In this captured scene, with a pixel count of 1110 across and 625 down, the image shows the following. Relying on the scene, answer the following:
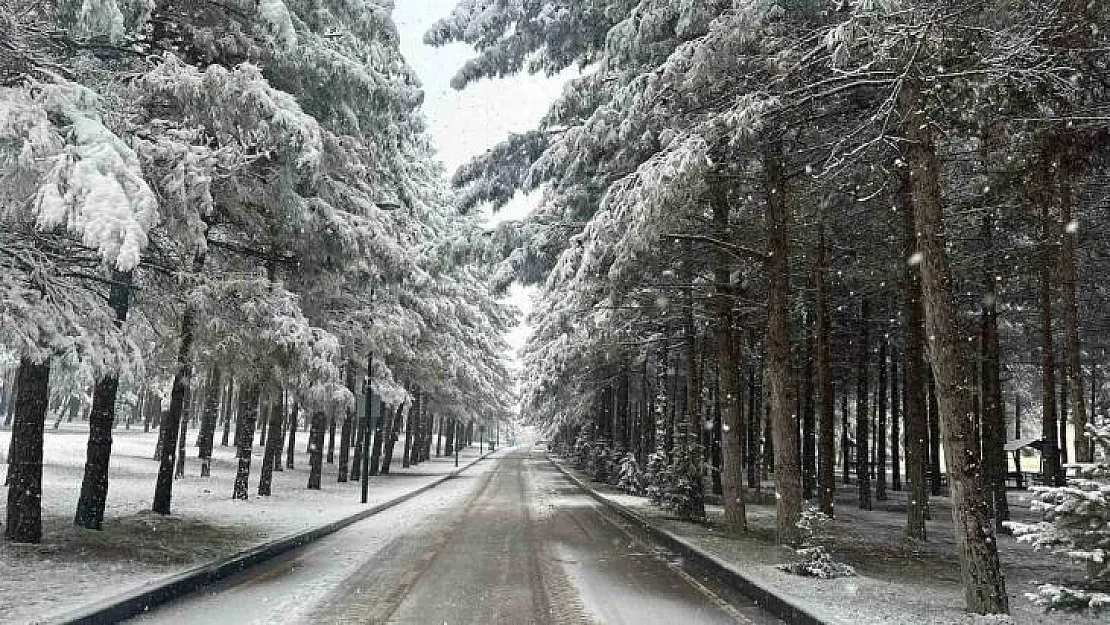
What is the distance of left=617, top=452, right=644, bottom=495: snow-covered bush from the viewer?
2741 centimetres

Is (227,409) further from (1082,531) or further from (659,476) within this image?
(1082,531)

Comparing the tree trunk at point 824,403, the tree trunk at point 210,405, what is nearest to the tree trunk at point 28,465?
the tree trunk at point 210,405

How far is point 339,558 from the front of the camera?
11898 mm

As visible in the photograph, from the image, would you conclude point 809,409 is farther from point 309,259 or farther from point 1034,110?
point 309,259

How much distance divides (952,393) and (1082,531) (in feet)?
8.17

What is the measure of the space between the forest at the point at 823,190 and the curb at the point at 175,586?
6219 mm

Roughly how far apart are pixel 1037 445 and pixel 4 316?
30118 mm

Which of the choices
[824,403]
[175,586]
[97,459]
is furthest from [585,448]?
[175,586]

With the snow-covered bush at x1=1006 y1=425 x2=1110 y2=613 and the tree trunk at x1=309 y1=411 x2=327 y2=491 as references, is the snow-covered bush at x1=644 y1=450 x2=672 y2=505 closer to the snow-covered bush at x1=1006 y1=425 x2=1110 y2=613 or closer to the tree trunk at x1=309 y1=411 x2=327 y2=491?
the tree trunk at x1=309 y1=411 x2=327 y2=491

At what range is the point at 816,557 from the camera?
33.9 feet

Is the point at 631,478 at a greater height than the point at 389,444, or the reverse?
the point at 389,444

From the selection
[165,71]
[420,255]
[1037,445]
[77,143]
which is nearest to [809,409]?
[1037,445]

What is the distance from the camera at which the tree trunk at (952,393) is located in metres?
7.83

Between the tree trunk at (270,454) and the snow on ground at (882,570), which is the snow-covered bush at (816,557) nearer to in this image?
the snow on ground at (882,570)
